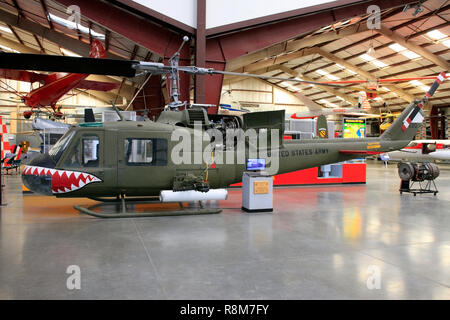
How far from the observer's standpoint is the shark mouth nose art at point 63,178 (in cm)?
580

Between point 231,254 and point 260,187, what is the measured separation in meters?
2.82

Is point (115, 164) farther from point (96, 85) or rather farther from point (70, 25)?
point (96, 85)

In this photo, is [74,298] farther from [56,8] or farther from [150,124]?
[56,8]

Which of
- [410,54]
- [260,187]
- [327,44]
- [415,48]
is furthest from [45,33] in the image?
[410,54]

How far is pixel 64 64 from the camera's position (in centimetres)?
448

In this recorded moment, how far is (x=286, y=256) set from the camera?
3949 millimetres

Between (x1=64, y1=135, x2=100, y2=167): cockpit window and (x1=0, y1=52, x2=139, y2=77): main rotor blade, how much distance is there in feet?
5.52

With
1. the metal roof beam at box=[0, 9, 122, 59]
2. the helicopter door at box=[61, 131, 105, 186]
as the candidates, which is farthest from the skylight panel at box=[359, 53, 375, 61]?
the helicopter door at box=[61, 131, 105, 186]

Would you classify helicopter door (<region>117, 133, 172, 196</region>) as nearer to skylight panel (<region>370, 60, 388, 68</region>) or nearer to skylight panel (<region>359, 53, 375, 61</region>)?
skylight panel (<region>359, 53, 375, 61</region>)

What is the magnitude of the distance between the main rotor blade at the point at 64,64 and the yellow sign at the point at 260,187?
3.20 metres
